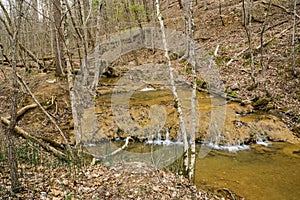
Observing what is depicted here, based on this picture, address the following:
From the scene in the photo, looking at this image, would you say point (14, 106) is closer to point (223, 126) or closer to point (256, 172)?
point (256, 172)

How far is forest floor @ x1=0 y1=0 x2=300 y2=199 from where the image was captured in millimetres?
4270

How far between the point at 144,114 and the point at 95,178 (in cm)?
542

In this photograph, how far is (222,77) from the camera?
13.6 metres

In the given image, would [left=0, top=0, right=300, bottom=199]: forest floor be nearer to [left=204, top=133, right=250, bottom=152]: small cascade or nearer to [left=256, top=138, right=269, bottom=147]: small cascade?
[left=256, top=138, right=269, bottom=147]: small cascade

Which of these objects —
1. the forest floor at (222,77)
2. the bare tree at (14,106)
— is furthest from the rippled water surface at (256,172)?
the bare tree at (14,106)

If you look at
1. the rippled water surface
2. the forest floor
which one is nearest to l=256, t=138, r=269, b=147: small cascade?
the rippled water surface

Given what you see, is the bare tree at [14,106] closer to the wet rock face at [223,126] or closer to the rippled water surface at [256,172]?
the rippled water surface at [256,172]

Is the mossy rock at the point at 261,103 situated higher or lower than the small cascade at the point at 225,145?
higher

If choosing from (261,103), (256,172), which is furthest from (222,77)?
(256,172)

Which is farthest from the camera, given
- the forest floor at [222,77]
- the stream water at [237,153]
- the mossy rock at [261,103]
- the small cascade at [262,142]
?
the mossy rock at [261,103]

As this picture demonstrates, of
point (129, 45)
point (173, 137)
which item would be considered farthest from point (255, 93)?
point (129, 45)

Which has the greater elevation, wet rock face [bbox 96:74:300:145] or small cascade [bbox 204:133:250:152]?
wet rock face [bbox 96:74:300:145]

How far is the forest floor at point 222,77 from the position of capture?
4270mm

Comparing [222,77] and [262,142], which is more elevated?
A: [222,77]
